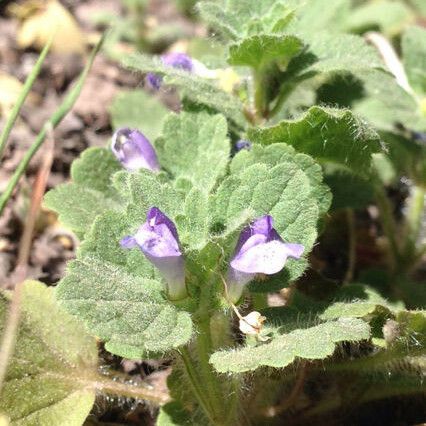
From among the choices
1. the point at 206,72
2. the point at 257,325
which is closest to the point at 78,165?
the point at 206,72

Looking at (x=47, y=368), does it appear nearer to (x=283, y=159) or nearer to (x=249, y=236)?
(x=249, y=236)

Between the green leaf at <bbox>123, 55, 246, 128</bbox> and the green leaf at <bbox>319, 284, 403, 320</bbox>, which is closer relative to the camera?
the green leaf at <bbox>319, 284, 403, 320</bbox>

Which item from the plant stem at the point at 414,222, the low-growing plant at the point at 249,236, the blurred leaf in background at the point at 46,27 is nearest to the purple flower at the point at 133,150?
the low-growing plant at the point at 249,236

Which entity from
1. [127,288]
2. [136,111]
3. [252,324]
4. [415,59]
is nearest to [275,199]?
[252,324]

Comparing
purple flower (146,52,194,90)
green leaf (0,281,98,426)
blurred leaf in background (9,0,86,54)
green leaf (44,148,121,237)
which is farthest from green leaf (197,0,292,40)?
blurred leaf in background (9,0,86,54)

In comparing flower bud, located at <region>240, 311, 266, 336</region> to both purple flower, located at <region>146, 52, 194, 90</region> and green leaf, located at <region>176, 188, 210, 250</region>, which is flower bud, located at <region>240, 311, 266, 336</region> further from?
purple flower, located at <region>146, 52, 194, 90</region>

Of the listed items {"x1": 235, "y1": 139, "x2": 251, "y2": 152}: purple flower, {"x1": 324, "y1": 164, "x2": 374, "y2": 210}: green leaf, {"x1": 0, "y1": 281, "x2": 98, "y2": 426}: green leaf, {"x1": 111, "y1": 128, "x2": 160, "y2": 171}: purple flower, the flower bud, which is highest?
{"x1": 235, "y1": 139, "x2": 251, "y2": 152}: purple flower

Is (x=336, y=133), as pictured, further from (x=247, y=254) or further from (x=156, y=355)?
(x=156, y=355)
